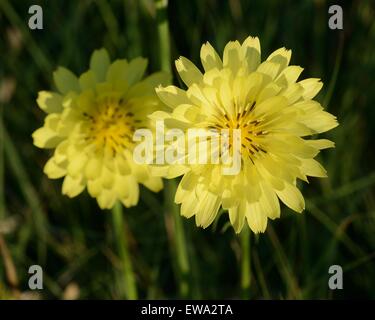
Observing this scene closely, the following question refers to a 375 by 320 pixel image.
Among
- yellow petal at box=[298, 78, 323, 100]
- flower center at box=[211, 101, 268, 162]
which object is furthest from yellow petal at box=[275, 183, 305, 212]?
yellow petal at box=[298, 78, 323, 100]

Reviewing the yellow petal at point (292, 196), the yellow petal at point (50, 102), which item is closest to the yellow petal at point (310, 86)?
the yellow petal at point (292, 196)

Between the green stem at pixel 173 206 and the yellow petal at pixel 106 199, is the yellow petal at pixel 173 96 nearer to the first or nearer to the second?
the green stem at pixel 173 206

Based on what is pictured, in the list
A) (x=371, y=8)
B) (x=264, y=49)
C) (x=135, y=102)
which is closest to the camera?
(x=135, y=102)

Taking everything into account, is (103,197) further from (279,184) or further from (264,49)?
(264,49)

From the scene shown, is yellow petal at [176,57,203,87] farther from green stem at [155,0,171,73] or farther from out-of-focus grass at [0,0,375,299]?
out-of-focus grass at [0,0,375,299]

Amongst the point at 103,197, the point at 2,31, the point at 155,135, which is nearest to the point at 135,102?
the point at 155,135

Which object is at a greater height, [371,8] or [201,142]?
[371,8]

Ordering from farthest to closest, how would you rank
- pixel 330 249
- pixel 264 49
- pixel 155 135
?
pixel 264 49 < pixel 330 249 < pixel 155 135
